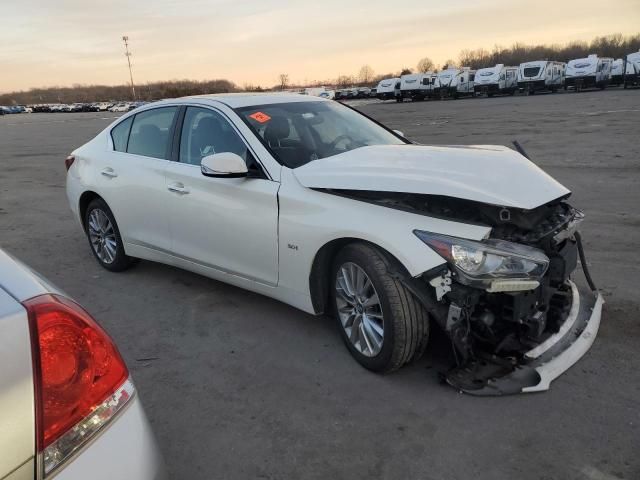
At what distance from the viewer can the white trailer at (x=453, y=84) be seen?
49.0 meters

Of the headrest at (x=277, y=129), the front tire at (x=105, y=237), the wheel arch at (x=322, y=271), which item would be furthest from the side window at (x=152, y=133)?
the wheel arch at (x=322, y=271)

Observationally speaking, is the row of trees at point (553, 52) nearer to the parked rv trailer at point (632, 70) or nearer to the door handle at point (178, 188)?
the parked rv trailer at point (632, 70)

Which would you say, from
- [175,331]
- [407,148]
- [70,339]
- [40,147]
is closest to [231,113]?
[407,148]

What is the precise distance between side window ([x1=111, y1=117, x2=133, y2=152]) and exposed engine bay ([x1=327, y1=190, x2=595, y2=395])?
285cm

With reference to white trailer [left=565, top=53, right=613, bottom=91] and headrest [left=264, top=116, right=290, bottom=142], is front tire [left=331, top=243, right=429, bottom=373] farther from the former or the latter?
white trailer [left=565, top=53, right=613, bottom=91]

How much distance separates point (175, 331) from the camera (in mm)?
4160

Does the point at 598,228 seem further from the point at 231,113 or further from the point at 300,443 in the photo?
the point at 300,443

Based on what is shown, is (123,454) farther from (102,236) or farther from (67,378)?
(102,236)

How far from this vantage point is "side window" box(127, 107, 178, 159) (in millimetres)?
4711

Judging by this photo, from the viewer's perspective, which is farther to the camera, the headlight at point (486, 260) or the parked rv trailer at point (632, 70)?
the parked rv trailer at point (632, 70)

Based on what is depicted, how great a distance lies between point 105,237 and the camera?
5469mm

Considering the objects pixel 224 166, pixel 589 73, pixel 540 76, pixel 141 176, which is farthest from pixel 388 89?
pixel 224 166

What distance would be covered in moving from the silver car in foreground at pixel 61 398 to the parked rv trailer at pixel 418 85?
167 feet

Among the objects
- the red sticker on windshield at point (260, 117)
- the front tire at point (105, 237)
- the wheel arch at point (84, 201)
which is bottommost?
the front tire at point (105, 237)
